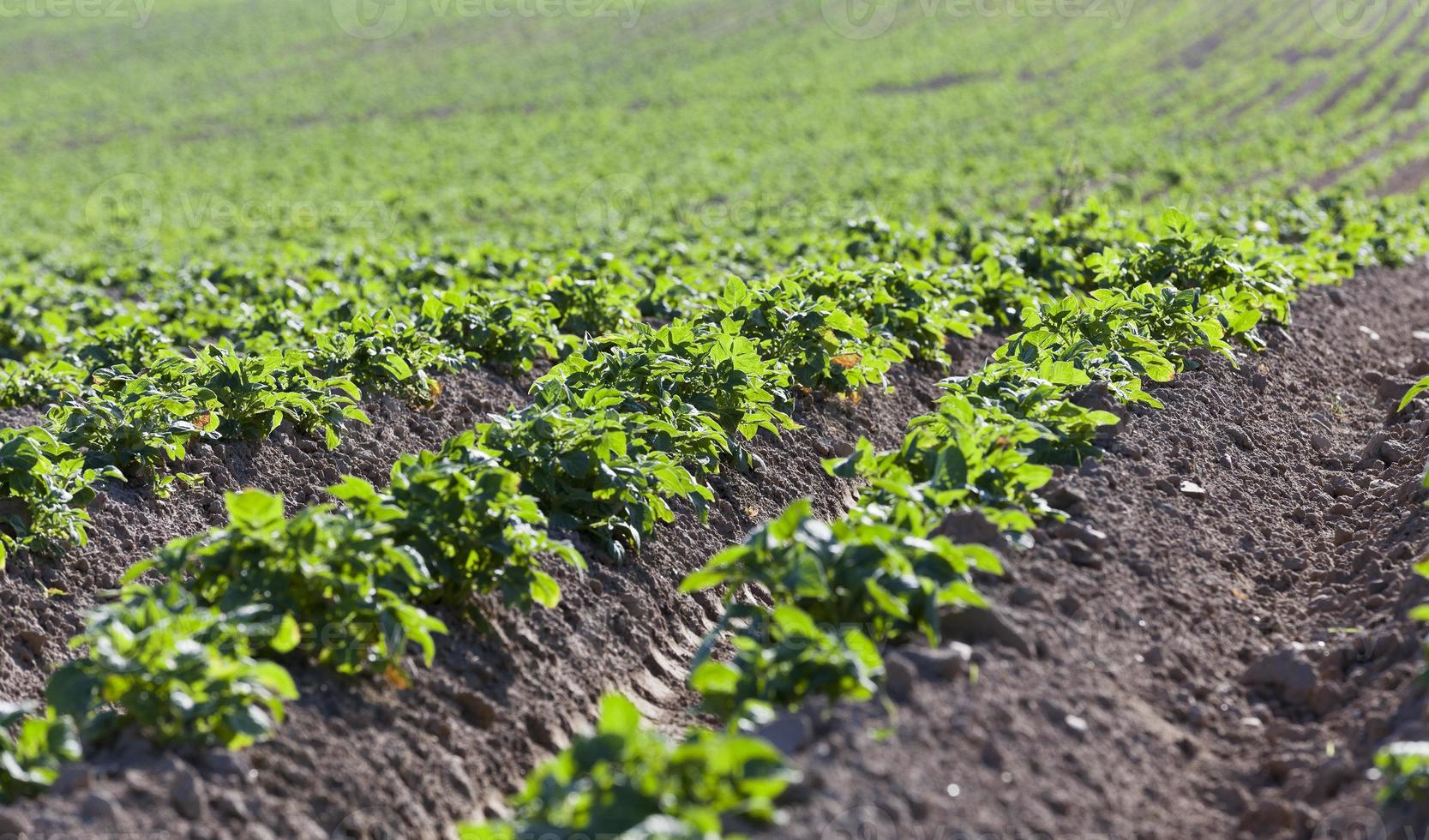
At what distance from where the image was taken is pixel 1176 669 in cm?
427

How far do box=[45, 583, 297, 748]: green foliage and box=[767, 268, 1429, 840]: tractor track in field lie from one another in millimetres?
1463

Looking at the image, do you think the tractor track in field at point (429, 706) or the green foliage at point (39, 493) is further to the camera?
the green foliage at point (39, 493)

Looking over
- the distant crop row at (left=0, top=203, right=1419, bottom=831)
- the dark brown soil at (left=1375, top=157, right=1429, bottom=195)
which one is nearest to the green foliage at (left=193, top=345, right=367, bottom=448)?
the distant crop row at (left=0, top=203, right=1419, bottom=831)

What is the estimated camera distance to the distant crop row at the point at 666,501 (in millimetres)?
3504

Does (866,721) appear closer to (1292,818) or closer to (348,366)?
(1292,818)

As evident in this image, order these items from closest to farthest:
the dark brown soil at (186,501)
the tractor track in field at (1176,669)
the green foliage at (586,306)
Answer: the tractor track in field at (1176,669) → the dark brown soil at (186,501) → the green foliage at (586,306)

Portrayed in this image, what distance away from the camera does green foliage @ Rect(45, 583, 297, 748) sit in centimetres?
343

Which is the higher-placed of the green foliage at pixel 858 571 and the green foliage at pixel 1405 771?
the green foliage at pixel 858 571

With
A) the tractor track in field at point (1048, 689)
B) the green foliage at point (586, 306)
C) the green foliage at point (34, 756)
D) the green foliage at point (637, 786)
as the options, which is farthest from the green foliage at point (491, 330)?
the green foliage at point (637, 786)

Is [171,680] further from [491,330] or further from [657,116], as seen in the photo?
[657,116]

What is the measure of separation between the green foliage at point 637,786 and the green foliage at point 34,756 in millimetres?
1183

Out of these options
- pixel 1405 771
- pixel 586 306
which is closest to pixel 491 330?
pixel 586 306

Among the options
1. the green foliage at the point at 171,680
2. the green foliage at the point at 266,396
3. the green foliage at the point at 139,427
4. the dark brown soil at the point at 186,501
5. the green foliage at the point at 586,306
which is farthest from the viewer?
the green foliage at the point at 586,306

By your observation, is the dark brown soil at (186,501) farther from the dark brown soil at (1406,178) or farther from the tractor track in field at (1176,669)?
the dark brown soil at (1406,178)
